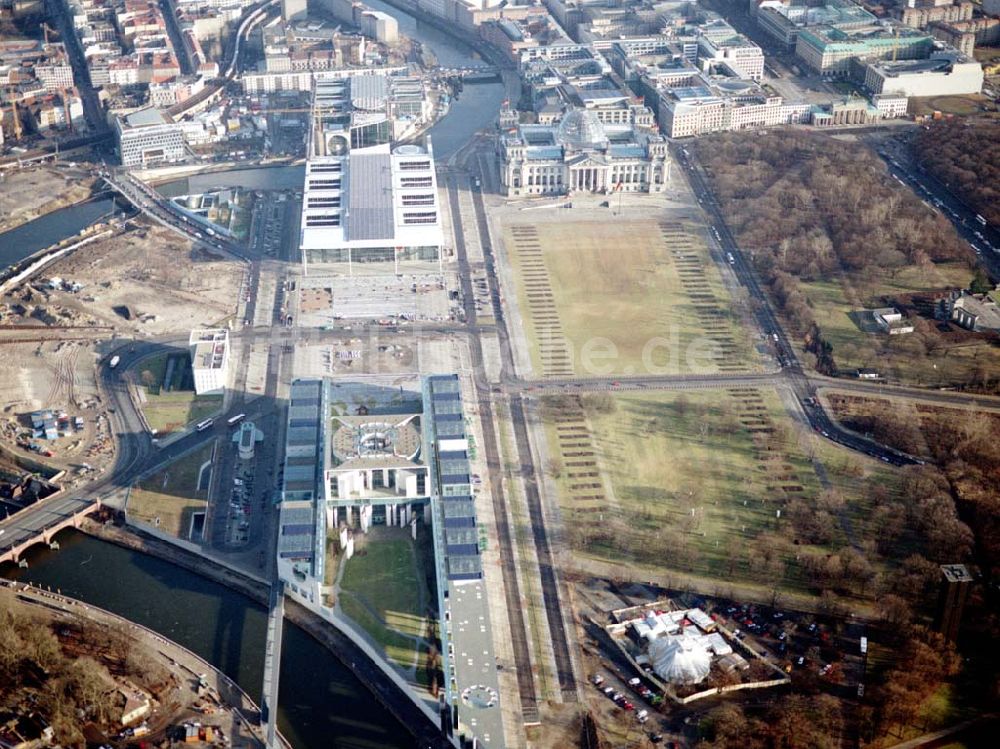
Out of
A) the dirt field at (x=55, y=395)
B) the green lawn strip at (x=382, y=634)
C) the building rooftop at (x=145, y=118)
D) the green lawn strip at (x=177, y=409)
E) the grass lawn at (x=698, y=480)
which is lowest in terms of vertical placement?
the grass lawn at (x=698, y=480)

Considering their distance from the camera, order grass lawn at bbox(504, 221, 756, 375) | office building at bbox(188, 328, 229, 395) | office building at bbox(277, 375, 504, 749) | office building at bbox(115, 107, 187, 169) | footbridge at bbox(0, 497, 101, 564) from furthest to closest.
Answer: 1. office building at bbox(115, 107, 187, 169)
2. grass lawn at bbox(504, 221, 756, 375)
3. office building at bbox(188, 328, 229, 395)
4. footbridge at bbox(0, 497, 101, 564)
5. office building at bbox(277, 375, 504, 749)

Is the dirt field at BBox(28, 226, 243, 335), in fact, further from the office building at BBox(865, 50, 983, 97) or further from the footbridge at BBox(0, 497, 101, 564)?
the office building at BBox(865, 50, 983, 97)

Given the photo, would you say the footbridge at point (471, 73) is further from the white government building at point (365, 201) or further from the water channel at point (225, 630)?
the water channel at point (225, 630)

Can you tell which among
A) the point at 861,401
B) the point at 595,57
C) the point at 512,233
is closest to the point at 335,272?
the point at 512,233

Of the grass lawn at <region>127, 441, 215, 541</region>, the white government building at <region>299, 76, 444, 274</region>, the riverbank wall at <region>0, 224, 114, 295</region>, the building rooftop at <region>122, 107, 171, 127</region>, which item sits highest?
the building rooftop at <region>122, 107, 171, 127</region>

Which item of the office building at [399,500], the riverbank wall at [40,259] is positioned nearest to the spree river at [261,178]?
the riverbank wall at [40,259]

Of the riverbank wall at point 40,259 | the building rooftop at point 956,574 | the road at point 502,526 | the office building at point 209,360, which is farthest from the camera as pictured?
the riverbank wall at point 40,259

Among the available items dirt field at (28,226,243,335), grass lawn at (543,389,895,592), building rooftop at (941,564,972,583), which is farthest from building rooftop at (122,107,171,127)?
building rooftop at (941,564,972,583)
